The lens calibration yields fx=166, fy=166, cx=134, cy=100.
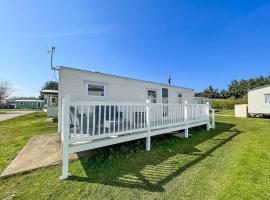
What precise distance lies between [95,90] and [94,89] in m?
0.07

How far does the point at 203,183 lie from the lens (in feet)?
10.5

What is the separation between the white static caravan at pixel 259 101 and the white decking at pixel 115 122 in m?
15.4

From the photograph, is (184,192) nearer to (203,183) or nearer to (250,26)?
(203,183)

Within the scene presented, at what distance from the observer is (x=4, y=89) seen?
42.4 meters

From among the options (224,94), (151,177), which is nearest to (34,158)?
(151,177)

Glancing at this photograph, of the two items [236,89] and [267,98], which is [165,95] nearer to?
[267,98]

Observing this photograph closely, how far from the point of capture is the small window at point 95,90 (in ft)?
27.7

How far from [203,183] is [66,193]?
2.51 metres

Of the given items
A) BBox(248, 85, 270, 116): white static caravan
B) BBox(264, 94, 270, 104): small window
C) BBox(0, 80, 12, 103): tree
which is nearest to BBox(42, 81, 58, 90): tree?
BBox(0, 80, 12, 103): tree

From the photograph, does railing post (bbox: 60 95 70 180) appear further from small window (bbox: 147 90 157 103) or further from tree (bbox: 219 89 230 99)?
tree (bbox: 219 89 230 99)

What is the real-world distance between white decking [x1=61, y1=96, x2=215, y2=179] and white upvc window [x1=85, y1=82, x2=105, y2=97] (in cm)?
233

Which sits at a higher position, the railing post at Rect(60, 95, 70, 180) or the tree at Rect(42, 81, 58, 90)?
the tree at Rect(42, 81, 58, 90)

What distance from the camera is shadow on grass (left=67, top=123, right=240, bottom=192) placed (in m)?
3.27

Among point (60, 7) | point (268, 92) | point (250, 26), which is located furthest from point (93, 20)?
point (268, 92)
